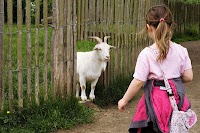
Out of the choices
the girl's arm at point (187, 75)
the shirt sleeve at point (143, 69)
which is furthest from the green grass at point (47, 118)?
the girl's arm at point (187, 75)

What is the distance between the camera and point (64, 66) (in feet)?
17.8

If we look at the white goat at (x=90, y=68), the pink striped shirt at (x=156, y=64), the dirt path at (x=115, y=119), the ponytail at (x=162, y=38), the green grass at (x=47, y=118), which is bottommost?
the dirt path at (x=115, y=119)

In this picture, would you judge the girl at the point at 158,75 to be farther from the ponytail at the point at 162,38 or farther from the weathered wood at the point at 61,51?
the weathered wood at the point at 61,51

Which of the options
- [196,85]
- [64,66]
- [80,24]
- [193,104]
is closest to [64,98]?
[64,66]

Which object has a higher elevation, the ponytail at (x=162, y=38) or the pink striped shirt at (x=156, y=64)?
the ponytail at (x=162, y=38)

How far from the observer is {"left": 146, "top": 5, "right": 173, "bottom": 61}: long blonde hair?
287 centimetres

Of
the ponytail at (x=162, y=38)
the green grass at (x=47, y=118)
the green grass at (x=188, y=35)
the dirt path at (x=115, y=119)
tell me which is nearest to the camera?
the ponytail at (x=162, y=38)

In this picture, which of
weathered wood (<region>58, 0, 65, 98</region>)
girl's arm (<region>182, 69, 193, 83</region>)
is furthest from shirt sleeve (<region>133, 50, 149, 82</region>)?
weathered wood (<region>58, 0, 65, 98</region>)

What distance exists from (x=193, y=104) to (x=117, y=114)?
5.35 ft

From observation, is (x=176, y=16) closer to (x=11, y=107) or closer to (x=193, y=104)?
(x=193, y=104)

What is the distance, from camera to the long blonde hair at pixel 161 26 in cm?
287

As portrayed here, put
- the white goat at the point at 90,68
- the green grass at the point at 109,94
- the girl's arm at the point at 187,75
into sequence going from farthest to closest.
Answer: the green grass at the point at 109,94 < the white goat at the point at 90,68 < the girl's arm at the point at 187,75

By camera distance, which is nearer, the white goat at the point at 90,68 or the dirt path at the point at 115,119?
the dirt path at the point at 115,119

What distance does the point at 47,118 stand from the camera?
16.2ft
